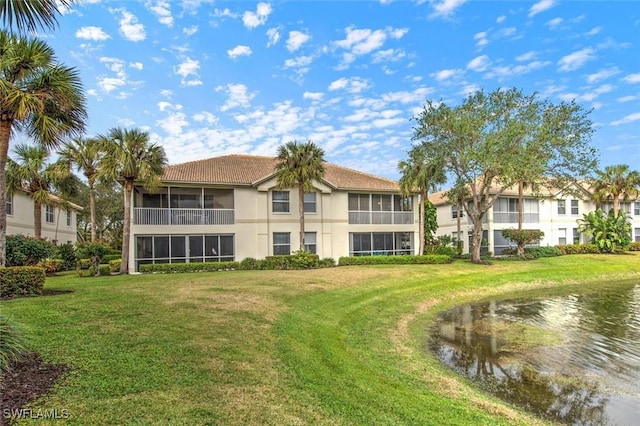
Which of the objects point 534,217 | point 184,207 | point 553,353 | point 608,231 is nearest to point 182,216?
point 184,207

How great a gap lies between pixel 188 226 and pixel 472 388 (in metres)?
20.4

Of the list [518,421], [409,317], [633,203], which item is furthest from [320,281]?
[633,203]

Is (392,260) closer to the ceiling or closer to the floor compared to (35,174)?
closer to the floor

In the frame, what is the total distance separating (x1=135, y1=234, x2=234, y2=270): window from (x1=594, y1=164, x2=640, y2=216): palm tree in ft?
117

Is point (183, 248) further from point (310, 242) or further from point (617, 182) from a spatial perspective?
point (617, 182)

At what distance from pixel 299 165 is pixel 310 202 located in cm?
422

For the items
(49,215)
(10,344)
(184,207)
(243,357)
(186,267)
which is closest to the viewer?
(10,344)

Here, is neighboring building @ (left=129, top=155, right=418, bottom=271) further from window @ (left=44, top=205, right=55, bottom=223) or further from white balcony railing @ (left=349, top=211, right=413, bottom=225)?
window @ (left=44, top=205, right=55, bottom=223)

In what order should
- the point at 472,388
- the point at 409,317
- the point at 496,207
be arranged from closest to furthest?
the point at 472,388
the point at 409,317
the point at 496,207

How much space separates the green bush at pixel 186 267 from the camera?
21562mm

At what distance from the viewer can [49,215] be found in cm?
3092

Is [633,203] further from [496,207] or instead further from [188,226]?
[188,226]

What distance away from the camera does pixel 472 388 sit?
7617 mm

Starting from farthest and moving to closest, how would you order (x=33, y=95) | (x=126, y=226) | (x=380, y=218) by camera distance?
(x=380, y=218) → (x=126, y=226) → (x=33, y=95)
